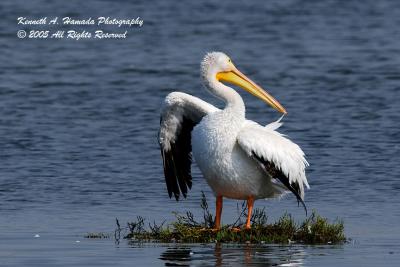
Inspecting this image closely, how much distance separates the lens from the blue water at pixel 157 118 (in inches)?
408

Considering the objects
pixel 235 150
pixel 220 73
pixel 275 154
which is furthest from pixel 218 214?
pixel 220 73

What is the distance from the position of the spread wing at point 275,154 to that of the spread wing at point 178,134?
0.70 metres

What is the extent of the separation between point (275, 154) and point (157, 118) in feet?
25.1

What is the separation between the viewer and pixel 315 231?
1046 centimetres

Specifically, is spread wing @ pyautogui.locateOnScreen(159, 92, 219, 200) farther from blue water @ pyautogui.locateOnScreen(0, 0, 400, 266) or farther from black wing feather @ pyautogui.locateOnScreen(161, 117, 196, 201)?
blue water @ pyautogui.locateOnScreen(0, 0, 400, 266)

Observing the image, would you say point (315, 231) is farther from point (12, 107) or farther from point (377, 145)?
point (12, 107)

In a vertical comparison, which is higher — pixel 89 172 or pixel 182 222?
pixel 89 172

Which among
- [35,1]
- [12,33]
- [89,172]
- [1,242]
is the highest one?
[35,1]

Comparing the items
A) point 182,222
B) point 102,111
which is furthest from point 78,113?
point 182,222

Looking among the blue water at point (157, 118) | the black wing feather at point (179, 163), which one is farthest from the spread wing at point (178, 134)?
the blue water at point (157, 118)

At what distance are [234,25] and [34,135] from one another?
1229 centimetres

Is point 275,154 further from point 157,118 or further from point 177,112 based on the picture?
point 157,118

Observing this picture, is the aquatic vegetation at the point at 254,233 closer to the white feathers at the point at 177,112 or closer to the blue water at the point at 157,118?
the blue water at the point at 157,118

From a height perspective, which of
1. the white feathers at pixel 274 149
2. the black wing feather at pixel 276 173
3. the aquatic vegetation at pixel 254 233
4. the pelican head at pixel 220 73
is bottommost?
the aquatic vegetation at pixel 254 233
